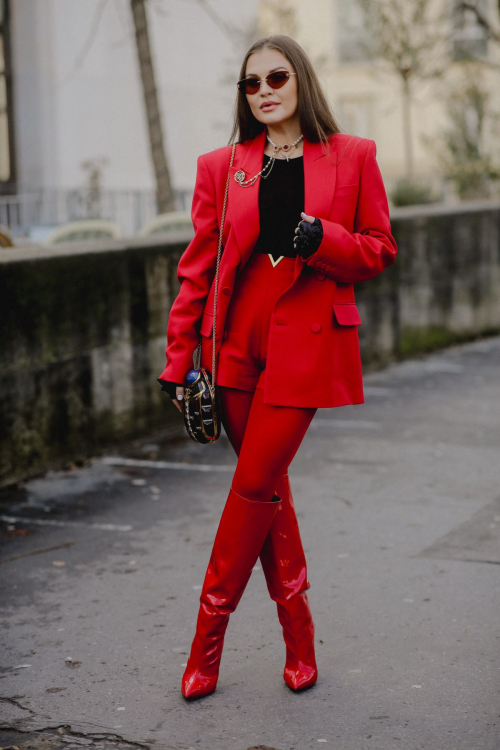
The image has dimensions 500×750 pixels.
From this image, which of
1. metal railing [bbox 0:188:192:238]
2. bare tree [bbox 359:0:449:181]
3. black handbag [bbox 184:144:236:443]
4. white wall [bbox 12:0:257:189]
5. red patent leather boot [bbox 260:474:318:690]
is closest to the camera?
black handbag [bbox 184:144:236:443]

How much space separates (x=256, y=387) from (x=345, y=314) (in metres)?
0.36

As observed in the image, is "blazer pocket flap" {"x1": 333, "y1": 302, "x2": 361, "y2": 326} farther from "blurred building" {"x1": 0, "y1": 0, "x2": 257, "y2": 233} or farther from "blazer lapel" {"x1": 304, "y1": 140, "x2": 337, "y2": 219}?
"blurred building" {"x1": 0, "y1": 0, "x2": 257, "y2": 233}

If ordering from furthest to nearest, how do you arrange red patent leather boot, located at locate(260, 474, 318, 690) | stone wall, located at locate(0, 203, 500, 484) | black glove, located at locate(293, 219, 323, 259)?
stone wall, located at locate(0, 203, 500, 484)
red patent leather boot, located at locate(260, 474, 318, 690)
black glove, located at locate(293, 219, 323, 259)

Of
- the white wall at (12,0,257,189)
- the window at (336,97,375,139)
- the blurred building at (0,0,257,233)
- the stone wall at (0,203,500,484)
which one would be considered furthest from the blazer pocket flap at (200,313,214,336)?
the window at (336,97,375,139)

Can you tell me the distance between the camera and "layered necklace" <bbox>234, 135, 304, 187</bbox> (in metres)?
3.45

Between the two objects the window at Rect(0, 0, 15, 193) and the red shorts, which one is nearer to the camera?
the red shorts

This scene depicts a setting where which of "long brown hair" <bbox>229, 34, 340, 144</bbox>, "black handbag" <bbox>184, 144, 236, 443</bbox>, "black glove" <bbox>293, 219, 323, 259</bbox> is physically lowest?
"black handbag" <bbox>184, 144, 236, 443</bbox>

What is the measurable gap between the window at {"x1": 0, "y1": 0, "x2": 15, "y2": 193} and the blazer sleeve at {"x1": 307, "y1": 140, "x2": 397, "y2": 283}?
1328cm

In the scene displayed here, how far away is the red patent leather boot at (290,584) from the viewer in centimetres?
359

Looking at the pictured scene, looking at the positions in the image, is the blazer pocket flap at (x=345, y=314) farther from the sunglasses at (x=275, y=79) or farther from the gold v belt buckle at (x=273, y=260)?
the sunglasses at (x=275, y=79)

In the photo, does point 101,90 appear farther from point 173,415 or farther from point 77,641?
point 77,641

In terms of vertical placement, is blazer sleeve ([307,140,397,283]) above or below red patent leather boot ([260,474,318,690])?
above

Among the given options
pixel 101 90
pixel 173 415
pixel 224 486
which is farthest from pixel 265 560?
pixel 101 90

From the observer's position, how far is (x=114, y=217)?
14703 mm
